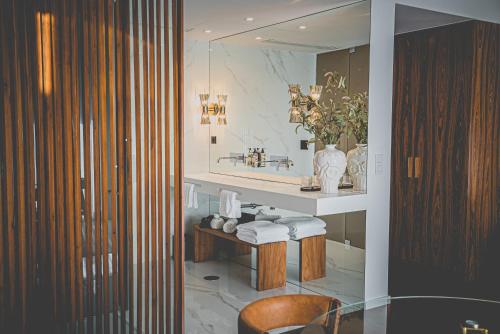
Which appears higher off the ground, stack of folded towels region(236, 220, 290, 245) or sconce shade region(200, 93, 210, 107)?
sconce shade region(200, 93, 210, 107)

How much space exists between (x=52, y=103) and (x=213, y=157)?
3.45 m

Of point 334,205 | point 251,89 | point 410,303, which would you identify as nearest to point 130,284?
point 410,303

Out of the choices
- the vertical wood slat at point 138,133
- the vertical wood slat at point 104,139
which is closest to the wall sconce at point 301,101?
the vertical wood slat at point 138,133

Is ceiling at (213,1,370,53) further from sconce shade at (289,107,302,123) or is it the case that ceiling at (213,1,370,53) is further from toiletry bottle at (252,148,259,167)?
toiletry bottle at (252,148,259,167)

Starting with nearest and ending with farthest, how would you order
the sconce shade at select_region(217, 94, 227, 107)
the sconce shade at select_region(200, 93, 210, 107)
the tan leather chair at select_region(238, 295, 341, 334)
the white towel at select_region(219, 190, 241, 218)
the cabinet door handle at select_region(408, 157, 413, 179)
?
the tan leather chair at select_region(238, 295, 341, 334) → the white towel at select_region(219, 190, 241, 218) → the cabinet door handle at select_region(408, 157, 413, 179) → the sconce shade at select_region(217, 94, 227, 107) → the sconce shade at select_region(200, 93, 210, 107)

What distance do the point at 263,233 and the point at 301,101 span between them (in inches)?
47.9

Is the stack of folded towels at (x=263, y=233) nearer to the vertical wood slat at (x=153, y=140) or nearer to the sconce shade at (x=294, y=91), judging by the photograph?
the sconce shade at (x=294, y=91)

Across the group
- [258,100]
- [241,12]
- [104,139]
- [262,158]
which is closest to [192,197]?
[262,158]

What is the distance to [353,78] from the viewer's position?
4.07 meters

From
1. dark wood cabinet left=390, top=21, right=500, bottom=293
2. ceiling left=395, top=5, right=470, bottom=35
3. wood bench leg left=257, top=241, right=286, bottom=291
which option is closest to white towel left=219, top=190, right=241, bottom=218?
wood bench leg left=257, top=241, right=286, bottom=291

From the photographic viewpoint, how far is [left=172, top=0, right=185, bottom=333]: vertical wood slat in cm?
279

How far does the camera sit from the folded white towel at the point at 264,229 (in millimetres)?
4590

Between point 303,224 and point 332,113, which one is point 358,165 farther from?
point 303,224

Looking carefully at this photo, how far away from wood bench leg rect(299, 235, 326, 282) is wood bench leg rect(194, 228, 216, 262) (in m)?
1.31
